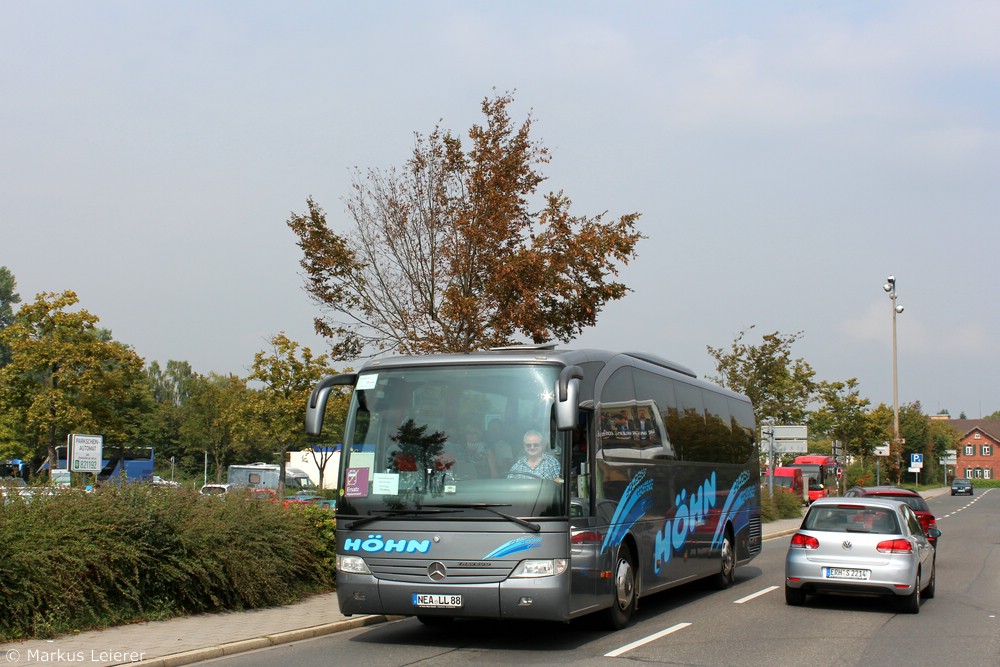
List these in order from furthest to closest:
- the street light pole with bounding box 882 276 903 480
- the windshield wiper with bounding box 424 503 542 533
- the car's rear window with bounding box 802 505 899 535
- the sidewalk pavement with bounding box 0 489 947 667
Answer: the street light pole with bounding box 882 276 903 480, the car's rear window with bounding box 802 505 899 535, the windshield wiper with bounding box 424 503 542 533, the sidewalk pavement with bounding box 0 489 947 667

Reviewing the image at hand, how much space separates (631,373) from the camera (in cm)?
1311

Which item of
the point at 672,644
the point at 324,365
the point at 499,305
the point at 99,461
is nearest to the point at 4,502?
the point at 672,644

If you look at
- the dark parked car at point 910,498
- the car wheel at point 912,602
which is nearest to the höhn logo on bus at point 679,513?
the car wheel at point 912,602

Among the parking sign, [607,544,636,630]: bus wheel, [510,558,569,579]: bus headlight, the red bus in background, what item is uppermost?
the parking sign

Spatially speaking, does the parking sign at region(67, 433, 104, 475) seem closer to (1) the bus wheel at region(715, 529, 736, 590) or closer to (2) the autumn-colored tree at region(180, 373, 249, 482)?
(1) the bus wheel at region(715, 529, 736, 590)

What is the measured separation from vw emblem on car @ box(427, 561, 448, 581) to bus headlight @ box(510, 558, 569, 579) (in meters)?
0.71

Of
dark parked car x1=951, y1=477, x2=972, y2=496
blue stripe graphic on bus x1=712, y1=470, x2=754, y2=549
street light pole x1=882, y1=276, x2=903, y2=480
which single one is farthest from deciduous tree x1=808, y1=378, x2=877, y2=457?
blue stripe graphic on bus x1=712, y1=470, x2=754, y2=549

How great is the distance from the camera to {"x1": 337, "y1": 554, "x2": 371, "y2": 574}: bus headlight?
427 inches

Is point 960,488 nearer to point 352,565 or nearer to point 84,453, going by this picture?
point 84,453

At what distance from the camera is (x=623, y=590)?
12.1 metres

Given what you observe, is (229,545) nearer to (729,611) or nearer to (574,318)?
(729,611)

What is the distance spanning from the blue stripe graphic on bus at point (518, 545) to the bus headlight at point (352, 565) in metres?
1.47

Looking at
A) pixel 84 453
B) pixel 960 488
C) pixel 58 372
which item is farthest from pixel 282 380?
pixel 960 488

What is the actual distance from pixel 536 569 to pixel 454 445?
149 cm
